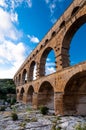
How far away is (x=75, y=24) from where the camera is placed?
539 inches

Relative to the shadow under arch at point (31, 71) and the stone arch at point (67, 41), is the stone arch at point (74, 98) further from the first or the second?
the shadow under arch at point (31, 71)

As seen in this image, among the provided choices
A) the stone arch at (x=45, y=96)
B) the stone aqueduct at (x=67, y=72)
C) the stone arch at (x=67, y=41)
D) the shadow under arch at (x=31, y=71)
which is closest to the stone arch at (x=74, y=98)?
the stone aqueduct at (x=67, y=72)

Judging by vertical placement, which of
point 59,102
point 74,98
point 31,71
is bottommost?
point 59,102

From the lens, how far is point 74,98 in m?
13.0

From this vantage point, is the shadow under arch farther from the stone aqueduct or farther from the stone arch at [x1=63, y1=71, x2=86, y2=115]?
the stone arch at [x1=63, y1=71, x2=86, y2=115]

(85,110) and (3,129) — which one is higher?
(85,110)

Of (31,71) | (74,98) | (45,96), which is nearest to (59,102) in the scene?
(74,98)

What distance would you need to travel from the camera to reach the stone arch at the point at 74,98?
505 inches

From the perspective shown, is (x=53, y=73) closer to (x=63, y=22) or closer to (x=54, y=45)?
(x=54, y=45)

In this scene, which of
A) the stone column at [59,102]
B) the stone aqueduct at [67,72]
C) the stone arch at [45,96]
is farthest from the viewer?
the stone arch at [45,96]

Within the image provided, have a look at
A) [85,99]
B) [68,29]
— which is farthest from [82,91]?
[68,29]

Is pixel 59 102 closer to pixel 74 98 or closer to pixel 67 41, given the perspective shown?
pixel 74 98

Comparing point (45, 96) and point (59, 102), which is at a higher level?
point (45, 96)

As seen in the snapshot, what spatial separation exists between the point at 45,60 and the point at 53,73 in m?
6.16
